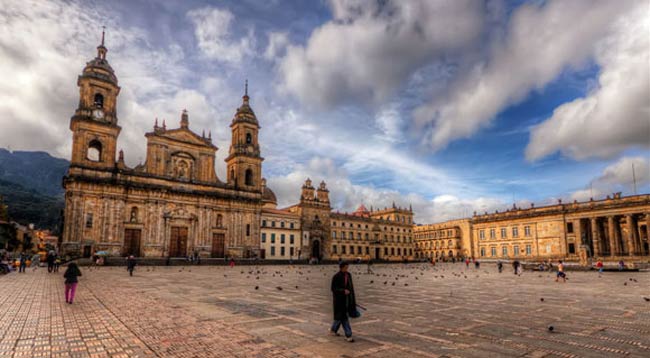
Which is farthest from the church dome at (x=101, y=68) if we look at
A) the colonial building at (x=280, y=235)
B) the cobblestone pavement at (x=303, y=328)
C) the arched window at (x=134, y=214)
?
the cobblestone pavement at (x=303, y=328)

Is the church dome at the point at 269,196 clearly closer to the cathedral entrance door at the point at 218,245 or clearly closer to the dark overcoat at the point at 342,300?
the cathedral entrance door at the point at 218,245

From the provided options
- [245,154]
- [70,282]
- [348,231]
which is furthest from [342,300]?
[348,231]

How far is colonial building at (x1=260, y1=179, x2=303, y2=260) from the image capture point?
2404 inches

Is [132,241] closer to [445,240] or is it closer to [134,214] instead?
[134,214]

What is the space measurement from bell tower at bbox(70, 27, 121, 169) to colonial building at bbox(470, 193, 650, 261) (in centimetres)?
6294

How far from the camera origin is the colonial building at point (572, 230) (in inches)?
2140

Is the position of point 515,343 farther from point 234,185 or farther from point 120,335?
point 234,185

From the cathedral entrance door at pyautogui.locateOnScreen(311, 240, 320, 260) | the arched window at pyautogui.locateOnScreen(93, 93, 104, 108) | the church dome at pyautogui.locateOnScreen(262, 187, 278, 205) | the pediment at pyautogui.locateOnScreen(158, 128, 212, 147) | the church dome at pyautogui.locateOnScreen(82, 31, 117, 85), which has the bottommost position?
the cathedral entrance door at pyautogui.locateOnScreen(311, 240, 320, 260)

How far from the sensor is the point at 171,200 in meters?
48.2

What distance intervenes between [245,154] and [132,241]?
20.3 meters

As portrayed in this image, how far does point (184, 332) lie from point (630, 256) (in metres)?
64.6

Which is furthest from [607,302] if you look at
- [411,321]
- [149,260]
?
→ [149,260]

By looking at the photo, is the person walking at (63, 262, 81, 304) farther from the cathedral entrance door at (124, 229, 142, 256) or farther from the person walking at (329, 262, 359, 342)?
the cathedral entrance door at (124, 229, 142, 256)

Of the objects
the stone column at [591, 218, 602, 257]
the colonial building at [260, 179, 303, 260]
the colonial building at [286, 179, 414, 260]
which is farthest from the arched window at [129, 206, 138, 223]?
the stone column at [591, 218, 602, 257]
